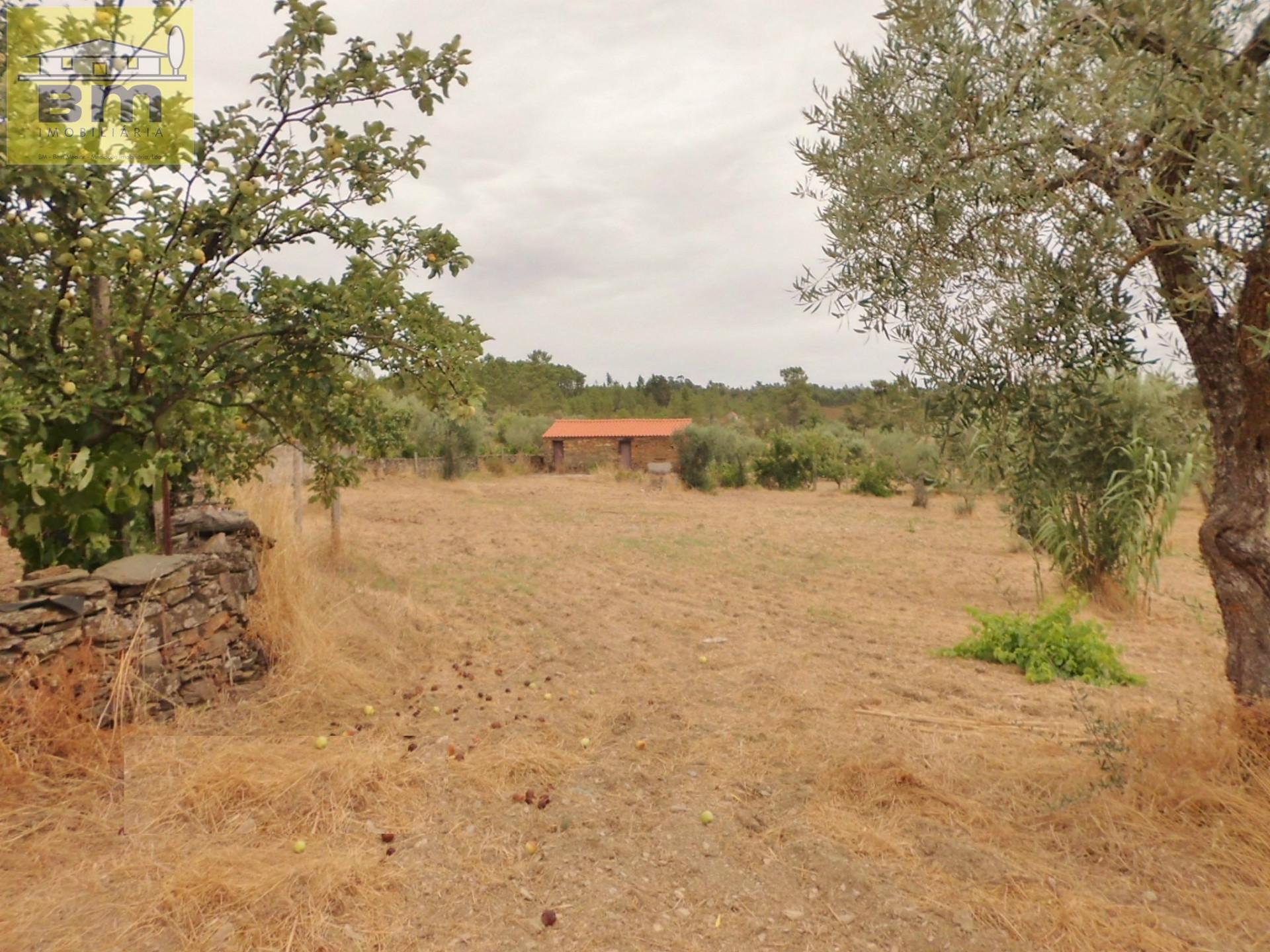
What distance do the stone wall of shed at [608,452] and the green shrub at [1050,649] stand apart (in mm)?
29076

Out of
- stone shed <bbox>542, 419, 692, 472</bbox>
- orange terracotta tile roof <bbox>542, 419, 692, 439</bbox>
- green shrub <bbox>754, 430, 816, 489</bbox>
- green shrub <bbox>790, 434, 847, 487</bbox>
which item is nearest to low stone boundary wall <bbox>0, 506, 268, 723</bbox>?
green shrub <bbox>754, 430, 816, 489</bbox>

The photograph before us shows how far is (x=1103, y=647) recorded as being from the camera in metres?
6.54

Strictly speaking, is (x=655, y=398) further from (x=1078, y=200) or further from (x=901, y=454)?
(x=1078, y=200)

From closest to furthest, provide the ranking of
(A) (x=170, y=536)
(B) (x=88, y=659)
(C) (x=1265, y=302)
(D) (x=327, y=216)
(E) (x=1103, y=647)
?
(C) (x=1265, y=302)
(B) (x=88, y=659)
(D) (x=327, y=216)
(A) (x=170, y=536)
(E) (x=1103, y=647)

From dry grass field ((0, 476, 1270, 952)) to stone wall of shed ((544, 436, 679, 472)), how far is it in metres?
28.7

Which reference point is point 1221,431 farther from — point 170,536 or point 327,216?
point 170,536

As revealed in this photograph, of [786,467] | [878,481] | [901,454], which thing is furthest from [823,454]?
[901,454]

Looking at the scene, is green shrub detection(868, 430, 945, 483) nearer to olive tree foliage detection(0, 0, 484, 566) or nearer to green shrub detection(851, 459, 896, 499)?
green shrub detection(851, 459, 896, 499)

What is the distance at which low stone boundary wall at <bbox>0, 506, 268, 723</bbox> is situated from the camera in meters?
4.46

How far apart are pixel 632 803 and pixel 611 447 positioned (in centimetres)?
3297

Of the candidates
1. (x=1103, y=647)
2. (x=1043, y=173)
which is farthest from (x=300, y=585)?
(x=1103, y=647)

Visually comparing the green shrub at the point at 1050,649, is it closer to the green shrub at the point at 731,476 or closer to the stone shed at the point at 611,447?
the green shrub at the point at 731,476

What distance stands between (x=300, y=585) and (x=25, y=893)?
353 centimetres

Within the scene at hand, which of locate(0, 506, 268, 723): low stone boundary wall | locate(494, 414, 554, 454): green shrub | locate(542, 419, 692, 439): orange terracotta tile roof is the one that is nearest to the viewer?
locate(0, 506, 268, 723): low stone boundary wall
